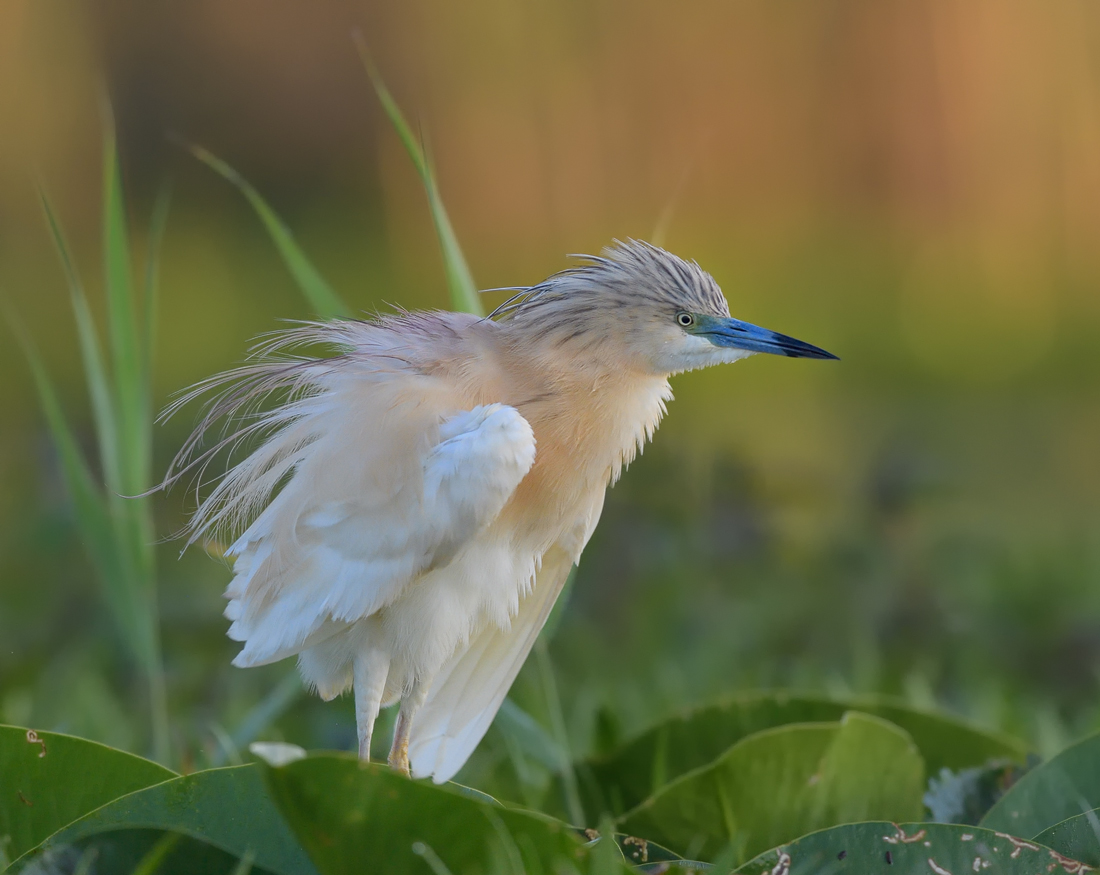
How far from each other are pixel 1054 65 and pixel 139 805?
317cm

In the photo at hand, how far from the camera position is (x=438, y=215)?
105 centimetres

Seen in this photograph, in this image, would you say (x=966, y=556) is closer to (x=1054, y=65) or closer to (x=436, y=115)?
(x=1054, y=65)

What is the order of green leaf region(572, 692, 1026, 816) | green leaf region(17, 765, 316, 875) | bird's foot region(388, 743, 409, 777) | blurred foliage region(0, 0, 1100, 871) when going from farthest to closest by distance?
blurred foliage region(0, 0, 1100, 871) → green leaf region(572, 692, 1026, 816) → bird's foot region(388, 743, 409, 777) → green leaf region(17, 765, 316, 875)

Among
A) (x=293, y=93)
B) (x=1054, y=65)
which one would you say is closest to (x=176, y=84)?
(x=293, y=93)

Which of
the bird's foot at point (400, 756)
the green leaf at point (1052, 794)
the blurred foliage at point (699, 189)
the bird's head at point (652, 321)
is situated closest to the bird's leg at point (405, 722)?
the bird's foot at point (400, 756)

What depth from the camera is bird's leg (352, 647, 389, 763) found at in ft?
3.13

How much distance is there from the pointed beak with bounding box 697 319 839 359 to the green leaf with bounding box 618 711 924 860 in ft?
0.95

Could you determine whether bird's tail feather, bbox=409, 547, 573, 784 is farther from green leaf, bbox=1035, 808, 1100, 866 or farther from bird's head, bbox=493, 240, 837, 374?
green leaf, bbox=1035, 808, 1100, 866

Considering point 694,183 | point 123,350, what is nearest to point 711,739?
point 123,350

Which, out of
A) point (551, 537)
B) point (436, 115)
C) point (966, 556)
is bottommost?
point (966, 556)

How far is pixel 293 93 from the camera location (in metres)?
3.43

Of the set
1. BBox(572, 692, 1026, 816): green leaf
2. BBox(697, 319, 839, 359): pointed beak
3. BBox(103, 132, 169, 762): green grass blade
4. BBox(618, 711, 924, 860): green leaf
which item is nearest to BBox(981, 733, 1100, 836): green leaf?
BBox(618, 711, 924, 860): green leaf

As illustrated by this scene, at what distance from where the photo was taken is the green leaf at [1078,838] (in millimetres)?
780

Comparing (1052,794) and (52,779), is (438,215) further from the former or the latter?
(1052,794)
